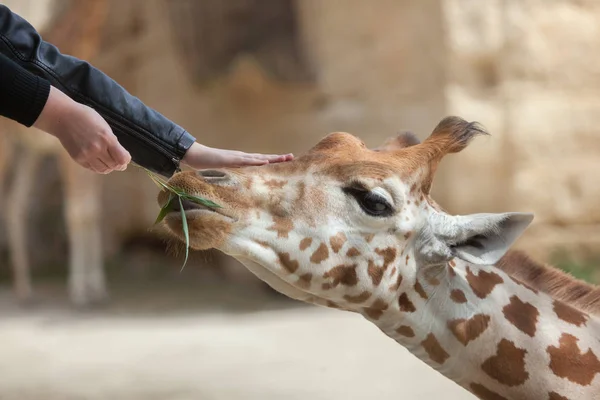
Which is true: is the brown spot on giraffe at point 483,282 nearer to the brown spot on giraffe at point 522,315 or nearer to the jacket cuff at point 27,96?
the brown spot on giraffe at point 522,315

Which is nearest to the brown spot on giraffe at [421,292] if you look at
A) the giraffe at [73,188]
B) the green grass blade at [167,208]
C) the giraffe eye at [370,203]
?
the giraffe eye at [370,203]

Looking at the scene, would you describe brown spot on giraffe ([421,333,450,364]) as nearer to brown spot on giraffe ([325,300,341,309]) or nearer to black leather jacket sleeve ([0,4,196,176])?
brown spot on giraffe ([325,300,341,309])

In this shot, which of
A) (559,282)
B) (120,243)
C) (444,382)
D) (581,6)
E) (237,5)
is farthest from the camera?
(120,243)

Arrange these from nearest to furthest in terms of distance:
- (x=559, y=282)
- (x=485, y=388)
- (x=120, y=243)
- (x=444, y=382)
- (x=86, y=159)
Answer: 1. (x=86, y=159)
2. (x=485, y=388)
3. (x=559, y=282)
4. (x=444, y=382)
5. (x=120, y=243)

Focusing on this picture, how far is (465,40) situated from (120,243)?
16.5 ft

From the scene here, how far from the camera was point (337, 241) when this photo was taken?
7.82ft

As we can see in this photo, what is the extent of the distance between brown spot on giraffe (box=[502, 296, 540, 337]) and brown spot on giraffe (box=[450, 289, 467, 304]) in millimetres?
131

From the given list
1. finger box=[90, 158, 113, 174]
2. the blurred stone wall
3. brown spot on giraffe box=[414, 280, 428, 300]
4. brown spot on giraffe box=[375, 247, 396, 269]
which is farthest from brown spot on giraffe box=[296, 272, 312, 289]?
the blurred stone wall

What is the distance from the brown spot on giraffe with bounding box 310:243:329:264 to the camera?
2.36 meters

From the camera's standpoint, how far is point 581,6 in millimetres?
7406

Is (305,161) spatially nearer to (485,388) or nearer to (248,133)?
(485,388)

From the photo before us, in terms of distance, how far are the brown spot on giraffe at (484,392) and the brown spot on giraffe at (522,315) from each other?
21cm

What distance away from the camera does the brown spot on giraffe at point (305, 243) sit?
235 cm

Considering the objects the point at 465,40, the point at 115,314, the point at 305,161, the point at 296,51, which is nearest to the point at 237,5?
the point at 296,51
